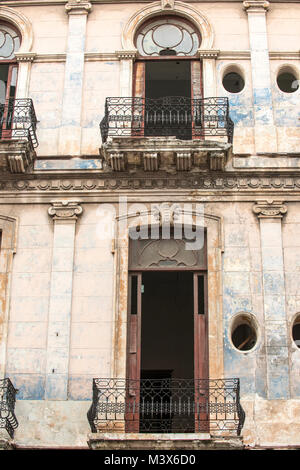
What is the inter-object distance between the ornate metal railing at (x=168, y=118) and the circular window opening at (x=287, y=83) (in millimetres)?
1847

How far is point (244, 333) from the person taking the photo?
14344mm

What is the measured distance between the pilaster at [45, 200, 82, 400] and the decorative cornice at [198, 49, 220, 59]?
4.28 meters

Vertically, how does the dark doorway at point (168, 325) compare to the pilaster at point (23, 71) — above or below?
below

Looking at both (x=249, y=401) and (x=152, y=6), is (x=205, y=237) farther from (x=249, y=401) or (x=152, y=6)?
(x=152, y=6)

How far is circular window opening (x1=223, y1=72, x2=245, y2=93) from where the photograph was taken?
16.6m

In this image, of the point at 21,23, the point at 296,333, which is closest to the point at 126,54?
the point at 21,23

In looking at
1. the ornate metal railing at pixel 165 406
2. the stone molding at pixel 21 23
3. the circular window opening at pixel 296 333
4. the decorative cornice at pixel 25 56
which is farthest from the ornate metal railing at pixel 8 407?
the stone molding at pixel 21 23

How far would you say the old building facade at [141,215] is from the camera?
13453 mm

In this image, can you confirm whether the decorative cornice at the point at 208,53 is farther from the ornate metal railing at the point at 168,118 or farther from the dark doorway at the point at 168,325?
the dark doorway at the point at 168,325

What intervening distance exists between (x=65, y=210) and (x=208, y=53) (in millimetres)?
4628

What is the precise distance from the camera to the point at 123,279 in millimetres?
14469

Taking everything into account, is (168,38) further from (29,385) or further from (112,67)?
(29,385)

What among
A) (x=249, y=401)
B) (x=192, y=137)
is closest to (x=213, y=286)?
(x=249, y=401)

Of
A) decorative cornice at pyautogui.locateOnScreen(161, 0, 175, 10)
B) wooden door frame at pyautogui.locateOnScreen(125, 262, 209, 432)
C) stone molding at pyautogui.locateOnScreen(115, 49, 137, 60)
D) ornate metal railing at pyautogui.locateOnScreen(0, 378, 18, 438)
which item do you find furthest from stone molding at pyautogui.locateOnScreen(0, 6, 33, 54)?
ornate metal railing at pyautogui.locateOnScreen(0, 378, 18, 438)
